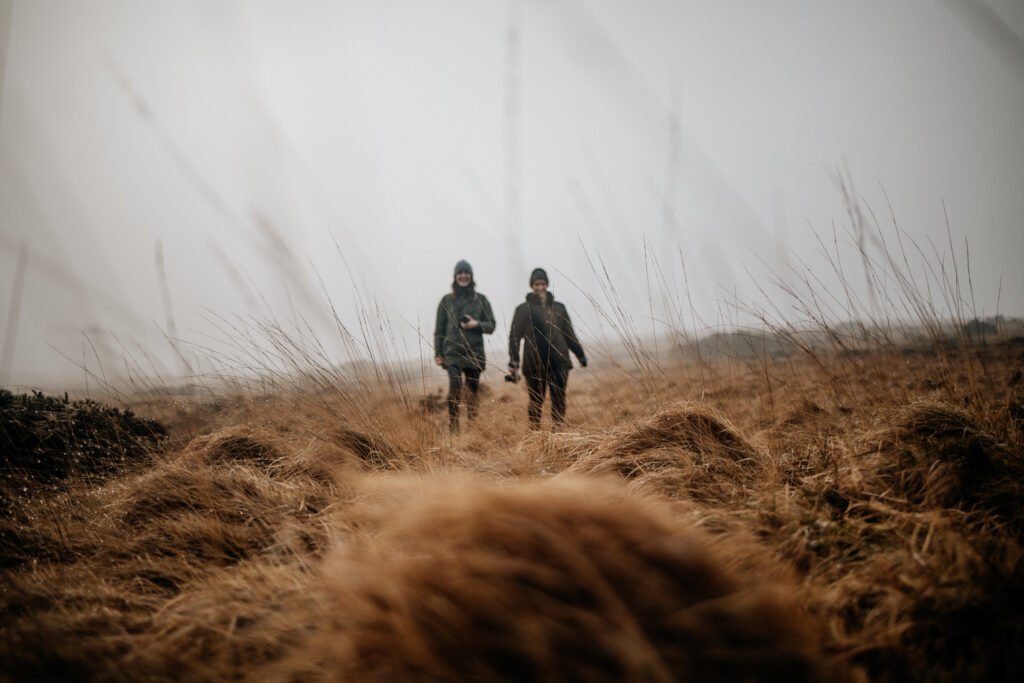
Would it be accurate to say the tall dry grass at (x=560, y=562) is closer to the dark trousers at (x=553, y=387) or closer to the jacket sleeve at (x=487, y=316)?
the dark trousers at (x=553, y=387)

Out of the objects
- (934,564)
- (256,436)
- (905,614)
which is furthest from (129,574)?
(934,564)

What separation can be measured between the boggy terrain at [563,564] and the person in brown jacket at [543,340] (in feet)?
5.83

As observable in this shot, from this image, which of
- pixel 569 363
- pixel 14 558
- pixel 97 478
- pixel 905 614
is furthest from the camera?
pixel 569 363

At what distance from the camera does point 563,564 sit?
709 millimetres

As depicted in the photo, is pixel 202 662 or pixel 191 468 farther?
pixel 191 468

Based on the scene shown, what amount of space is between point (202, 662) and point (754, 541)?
1353 millimetres

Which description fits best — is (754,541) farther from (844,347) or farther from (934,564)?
(844,347)

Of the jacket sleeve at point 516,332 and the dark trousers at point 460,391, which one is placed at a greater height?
the jacket sleeve at point 516,332

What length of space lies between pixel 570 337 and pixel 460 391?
1.39 m

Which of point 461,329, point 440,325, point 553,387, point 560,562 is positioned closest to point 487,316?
point 440,325

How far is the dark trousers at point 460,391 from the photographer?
3857 mm

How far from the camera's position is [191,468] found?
70.9 inches

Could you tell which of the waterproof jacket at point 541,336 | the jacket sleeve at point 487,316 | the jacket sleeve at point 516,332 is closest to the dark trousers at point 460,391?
the jacket sleeve at point 516,332

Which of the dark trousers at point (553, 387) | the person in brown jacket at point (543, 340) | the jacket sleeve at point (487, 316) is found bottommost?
the dark trousers at point (553, 387)
